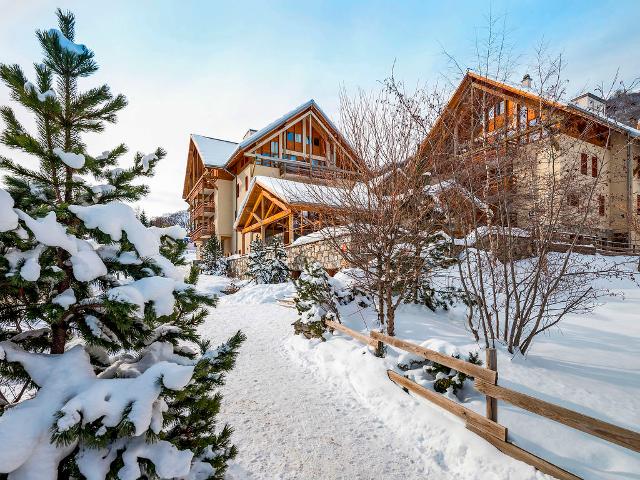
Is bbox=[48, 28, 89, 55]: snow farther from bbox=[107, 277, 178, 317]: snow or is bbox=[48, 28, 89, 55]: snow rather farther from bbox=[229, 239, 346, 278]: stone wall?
bbox=[229, 239, 346, 278]: stone wall

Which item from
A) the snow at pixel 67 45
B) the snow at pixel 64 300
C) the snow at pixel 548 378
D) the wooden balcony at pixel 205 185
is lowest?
the snow at pixel 548 378

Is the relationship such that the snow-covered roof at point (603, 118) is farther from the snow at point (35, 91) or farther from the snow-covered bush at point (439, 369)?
the snow at point (35, 91)

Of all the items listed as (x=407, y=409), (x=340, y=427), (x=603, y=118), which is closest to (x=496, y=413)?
(x=407, y=409)

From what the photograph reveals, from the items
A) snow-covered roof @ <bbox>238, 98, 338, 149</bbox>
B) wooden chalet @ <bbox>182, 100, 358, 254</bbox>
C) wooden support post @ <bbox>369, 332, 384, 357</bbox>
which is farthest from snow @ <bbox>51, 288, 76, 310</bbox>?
snow-covered roof @ <bbox>238, 98, 338, 149</bbox>

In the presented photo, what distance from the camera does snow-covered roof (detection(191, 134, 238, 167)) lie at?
29559mm

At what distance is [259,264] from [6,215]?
52.0 feet

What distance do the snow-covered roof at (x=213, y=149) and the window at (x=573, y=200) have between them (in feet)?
89.0

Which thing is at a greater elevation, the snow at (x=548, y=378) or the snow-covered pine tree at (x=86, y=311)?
the snow-covered pine tree at (x=86, y=311)

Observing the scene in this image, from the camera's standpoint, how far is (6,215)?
1.44 meters

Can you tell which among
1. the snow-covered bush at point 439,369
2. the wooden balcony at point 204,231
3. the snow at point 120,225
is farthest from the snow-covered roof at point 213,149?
the snow at point 120,225

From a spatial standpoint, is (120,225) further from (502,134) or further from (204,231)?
(204,231)

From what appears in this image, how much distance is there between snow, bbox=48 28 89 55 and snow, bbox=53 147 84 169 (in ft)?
2.47

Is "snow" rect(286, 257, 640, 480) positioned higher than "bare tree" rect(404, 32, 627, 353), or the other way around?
"bare tree" rect(404, 32, 627, 353)

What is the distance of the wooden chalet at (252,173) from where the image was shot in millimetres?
20250
